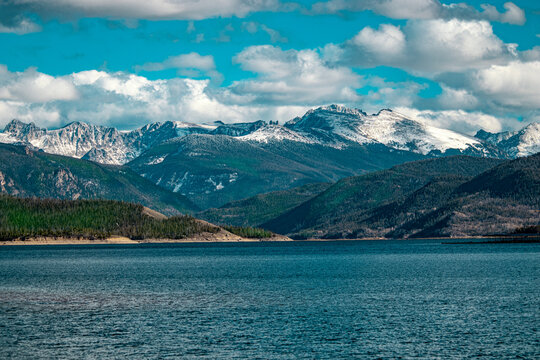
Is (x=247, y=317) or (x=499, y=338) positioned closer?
(x=499, y=338)

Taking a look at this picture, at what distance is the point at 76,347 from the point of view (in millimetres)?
88375

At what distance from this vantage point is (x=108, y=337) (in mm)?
94812

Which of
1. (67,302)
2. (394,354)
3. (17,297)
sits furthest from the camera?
(17,297)

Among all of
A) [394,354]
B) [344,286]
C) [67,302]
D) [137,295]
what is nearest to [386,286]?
[344,286]

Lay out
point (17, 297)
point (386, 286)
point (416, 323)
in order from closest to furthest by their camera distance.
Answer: point (416, 323), point (17, 297), point (386, 286)

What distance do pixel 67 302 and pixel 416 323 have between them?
217ft

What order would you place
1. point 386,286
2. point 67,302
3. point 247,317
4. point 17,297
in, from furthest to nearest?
1. point 386,286
2. point 17,297
3. point 67,302
4. point 247,317

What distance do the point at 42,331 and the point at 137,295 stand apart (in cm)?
4980

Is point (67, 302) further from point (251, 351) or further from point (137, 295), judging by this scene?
point (251, 351)

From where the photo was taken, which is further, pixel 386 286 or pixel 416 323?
pixel 386 286

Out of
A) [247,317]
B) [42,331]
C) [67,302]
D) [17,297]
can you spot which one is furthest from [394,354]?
A: [17,297]

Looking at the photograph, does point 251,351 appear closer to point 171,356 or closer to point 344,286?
point 171,356

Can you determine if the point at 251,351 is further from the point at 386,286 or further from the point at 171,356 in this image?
the point at 386,286

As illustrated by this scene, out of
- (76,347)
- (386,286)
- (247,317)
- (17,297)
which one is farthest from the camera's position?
(386,286)
